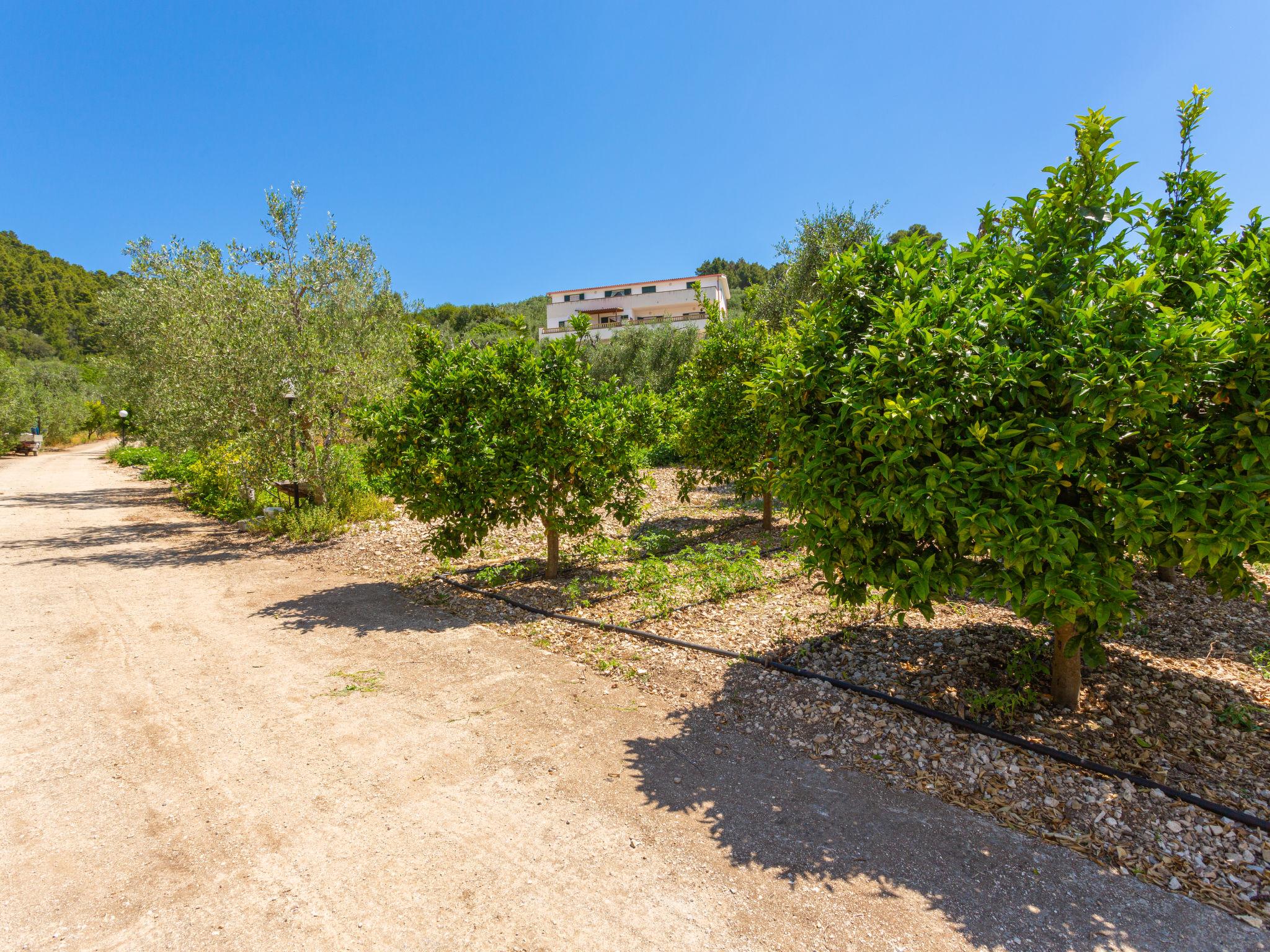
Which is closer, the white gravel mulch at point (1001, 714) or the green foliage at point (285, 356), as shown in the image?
the white gravel mulch at point (1001, 714)

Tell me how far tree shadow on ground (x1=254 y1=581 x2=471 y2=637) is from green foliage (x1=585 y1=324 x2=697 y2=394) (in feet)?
58.7

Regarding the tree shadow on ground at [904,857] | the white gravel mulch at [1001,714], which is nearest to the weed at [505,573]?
the white gravel mulch at [1001,714]

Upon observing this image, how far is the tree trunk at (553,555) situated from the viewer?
7836 millimetres

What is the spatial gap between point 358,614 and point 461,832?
445 cm

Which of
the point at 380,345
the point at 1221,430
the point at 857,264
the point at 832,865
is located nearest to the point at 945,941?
the point at 832,865

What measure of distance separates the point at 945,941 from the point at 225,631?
6918mm

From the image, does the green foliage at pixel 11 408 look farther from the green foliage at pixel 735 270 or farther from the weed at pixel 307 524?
the green foliage at pixel 735 270

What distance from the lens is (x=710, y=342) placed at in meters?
10.7

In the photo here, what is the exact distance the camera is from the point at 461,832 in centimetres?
323

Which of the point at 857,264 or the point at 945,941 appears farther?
the point at 857,264

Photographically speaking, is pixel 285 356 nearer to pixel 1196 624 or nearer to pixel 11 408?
pixel 1196 624

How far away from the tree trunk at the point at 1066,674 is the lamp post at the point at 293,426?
11443 mm

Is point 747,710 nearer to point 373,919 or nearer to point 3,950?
point 373,919

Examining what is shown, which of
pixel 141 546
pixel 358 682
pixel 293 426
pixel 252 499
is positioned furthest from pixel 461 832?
pixel 252 499
